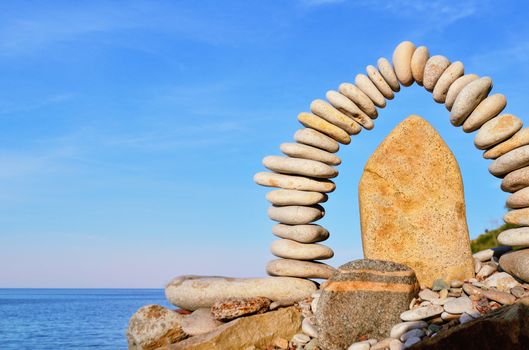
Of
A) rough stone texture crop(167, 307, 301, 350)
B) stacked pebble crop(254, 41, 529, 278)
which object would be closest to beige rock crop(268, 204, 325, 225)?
stacked pebble crop(254, 41, 529, 278)

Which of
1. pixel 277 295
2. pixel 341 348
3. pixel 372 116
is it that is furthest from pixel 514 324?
pixel 372 116

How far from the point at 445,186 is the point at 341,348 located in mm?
2930

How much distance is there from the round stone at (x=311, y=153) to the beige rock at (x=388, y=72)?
145 centimetres

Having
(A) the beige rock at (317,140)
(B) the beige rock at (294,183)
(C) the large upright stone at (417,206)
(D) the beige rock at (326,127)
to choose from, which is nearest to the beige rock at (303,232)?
(B) the beige rock at (294,183)

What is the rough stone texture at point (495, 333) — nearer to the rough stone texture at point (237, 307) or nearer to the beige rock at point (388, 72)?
the rough stone texture at point (237, 307)

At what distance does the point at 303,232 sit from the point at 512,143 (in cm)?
335

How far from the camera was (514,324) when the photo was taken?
691 centimetres

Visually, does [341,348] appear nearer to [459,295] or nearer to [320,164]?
[459,295]

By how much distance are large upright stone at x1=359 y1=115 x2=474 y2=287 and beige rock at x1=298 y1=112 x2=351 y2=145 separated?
744 mm

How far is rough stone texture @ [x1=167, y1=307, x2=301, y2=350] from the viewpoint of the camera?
9.12m

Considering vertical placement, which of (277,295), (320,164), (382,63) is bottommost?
(277,295)

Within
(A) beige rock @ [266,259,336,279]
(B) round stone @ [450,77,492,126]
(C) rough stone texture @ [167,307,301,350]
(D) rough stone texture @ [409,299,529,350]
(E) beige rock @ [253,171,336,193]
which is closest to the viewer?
(D) rough stone texture @ [409,299,529,350]

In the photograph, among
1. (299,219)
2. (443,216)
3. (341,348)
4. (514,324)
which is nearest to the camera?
(514,324)

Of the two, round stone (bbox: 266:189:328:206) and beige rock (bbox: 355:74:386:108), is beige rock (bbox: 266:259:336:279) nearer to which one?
round stone (bbox: 266:189:328:206)
